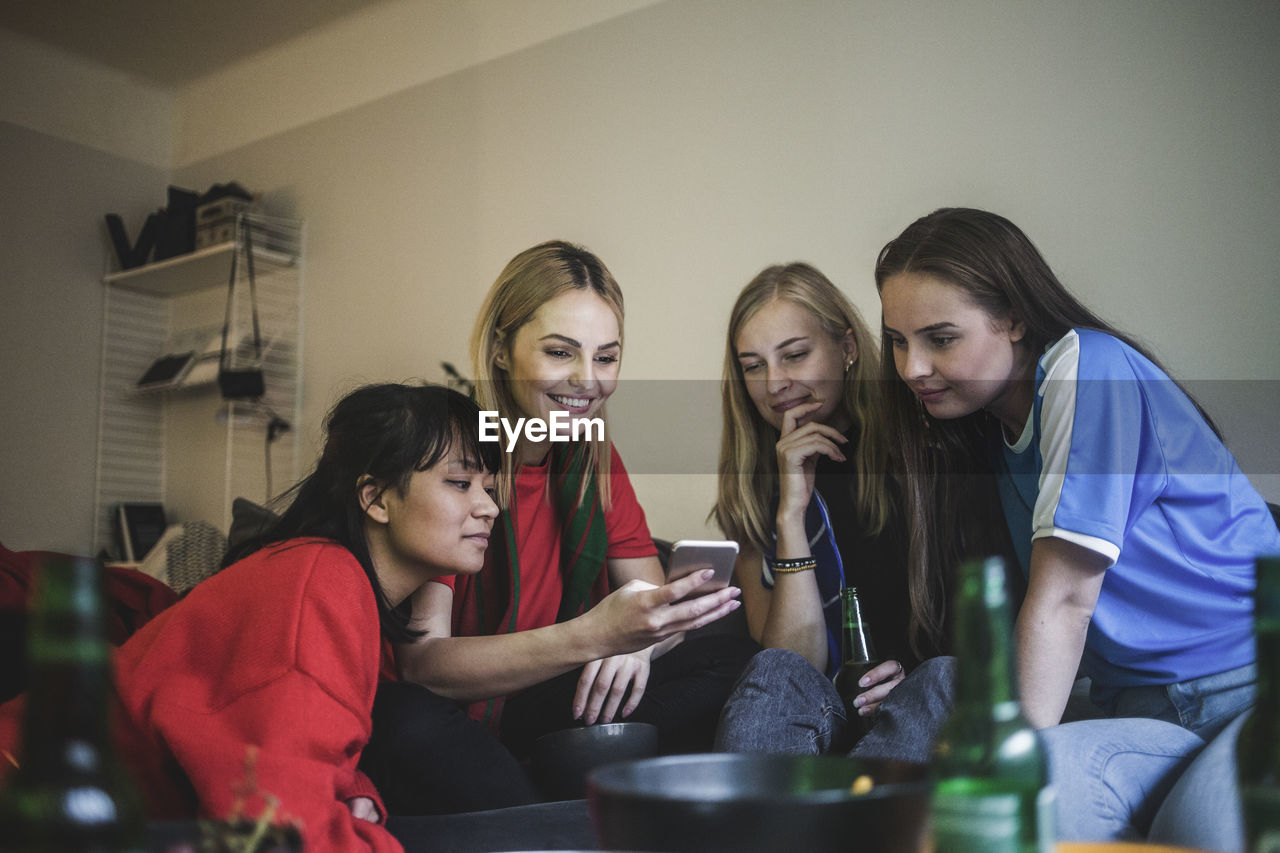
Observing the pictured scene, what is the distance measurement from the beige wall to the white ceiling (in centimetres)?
16

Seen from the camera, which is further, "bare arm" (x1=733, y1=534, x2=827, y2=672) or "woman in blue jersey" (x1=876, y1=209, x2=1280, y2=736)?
"bare arm" (x1=733, y1=534, x2=827, y2=672)

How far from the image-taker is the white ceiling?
3.67 meters

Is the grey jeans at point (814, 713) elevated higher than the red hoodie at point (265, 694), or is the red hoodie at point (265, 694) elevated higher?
the red hoodie at point (265, 694)

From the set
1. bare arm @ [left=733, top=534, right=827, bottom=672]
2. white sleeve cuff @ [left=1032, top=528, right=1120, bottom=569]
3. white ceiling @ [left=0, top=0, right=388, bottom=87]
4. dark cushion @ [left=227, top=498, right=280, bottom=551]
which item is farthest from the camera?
white ceiling @ [left=0, top=0, right=388, bottom=87]

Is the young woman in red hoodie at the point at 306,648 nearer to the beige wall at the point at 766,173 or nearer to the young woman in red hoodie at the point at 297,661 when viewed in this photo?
the young woman in red hoodie at the point at 297,661

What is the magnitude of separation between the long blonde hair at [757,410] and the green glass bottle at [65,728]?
1.67 meters

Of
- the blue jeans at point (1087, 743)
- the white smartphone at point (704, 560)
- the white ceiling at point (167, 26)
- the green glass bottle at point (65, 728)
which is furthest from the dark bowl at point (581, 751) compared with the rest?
the white ceiling at point (167, 26)

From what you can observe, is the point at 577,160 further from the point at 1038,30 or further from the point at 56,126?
the point at 56,126

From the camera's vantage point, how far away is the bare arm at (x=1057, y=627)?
1278 millimetres

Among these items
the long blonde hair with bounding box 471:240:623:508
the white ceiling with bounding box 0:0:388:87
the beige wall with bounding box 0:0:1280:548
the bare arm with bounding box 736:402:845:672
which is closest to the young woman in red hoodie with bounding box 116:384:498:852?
the long blonde hair with bounding box 471:240:623:508

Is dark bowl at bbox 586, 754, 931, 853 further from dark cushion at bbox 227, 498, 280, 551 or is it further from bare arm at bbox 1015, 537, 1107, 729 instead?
dark cushion at bbox 227, 498, 280, 551

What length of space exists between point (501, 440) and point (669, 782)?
54.9 inches

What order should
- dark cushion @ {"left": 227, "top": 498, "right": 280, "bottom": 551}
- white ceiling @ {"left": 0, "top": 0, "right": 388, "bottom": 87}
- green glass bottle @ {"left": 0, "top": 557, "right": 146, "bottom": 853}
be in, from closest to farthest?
green glass bottle @ {"left": 0, "top": 557, "right": 146, "bottom": 853} → dark cushion @ {"left": 227, "top": 498, "right": 280, "bottom": 551} → white ceiling @ {"left": 0, "top": 0, "right": 388, "bottom": 87}

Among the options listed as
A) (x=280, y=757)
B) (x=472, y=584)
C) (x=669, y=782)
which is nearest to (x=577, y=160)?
(x=472, y=584)
